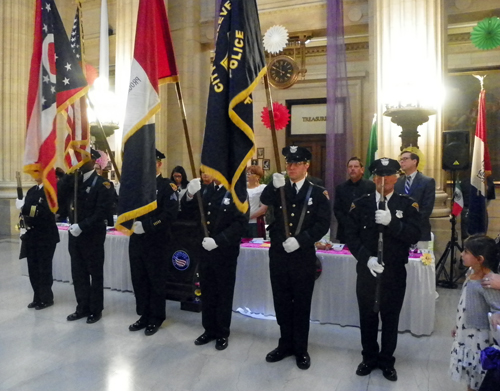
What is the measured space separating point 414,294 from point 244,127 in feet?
8.14

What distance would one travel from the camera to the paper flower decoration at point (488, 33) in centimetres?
576

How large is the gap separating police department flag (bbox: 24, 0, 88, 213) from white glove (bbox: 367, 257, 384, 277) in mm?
3198

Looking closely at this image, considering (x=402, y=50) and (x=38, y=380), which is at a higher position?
(x=402, y=50)

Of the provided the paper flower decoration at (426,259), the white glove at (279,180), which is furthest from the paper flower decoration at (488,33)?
the white glove at (279,180)

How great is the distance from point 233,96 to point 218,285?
1753 mm

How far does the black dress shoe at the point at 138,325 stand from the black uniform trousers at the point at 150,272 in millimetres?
35

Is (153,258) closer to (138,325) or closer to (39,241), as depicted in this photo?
(138,325)

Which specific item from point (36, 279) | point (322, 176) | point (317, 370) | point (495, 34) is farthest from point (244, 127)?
point (322, 176)

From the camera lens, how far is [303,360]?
3.27m

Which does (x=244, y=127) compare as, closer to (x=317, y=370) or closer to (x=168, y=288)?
(x=317, y=370)

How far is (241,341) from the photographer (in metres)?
3.82

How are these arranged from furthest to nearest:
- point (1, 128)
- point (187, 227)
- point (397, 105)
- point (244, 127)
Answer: point (1, 128) < point (397, 105) < point (187, 227) < point (244, 127)

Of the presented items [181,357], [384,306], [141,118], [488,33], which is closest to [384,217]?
[384,306]

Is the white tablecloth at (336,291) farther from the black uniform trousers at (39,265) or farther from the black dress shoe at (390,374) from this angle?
the black uniform trousers at (39,265)
